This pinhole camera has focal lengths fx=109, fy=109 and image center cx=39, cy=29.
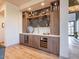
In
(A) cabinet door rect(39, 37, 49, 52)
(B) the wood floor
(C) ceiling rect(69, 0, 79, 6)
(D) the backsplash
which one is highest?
(C) ceiling rect(69, 0, 79, 6)

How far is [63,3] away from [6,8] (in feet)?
13.9

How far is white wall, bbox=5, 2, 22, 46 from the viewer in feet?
24.5

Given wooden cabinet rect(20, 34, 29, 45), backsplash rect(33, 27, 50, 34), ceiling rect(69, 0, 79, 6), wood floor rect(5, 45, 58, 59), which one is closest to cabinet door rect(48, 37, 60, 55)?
wood floor rect(5, 45, 58, 59)

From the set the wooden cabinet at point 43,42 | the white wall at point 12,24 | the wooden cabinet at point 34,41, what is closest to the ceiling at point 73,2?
the wooden cabinet at point 43,42

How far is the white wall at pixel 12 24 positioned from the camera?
294 inches

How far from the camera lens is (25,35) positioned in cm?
765

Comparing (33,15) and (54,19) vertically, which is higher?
(33,15)

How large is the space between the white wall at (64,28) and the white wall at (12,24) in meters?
4.12

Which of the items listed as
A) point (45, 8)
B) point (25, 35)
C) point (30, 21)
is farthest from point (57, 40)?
point (30, 21)

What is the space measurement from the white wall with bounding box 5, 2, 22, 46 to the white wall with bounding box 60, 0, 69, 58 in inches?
162

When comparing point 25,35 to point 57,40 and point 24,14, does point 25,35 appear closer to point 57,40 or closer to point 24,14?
point 24,14

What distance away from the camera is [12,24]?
7.85 metres

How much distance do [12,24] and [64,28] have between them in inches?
172

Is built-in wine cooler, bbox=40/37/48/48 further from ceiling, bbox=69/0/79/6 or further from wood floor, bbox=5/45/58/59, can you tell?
ceiling, bbox=69/0/79/6
